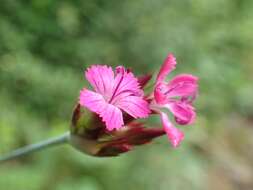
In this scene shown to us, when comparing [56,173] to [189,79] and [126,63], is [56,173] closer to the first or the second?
[126,63]

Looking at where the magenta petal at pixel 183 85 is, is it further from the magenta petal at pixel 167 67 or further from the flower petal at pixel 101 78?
the flower petal at pixel 101 78

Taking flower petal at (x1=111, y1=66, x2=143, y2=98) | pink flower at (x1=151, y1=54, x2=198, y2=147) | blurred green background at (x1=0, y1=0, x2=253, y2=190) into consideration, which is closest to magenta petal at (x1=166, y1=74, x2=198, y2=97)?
pink flower at (x1=151, y1=54, x2=198, y2=147)

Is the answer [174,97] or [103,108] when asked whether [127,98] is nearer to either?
[103,108]

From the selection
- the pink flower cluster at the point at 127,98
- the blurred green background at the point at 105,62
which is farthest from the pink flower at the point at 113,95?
the blurred green background at the point at 105,62

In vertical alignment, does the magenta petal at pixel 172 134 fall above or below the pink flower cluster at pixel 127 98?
below

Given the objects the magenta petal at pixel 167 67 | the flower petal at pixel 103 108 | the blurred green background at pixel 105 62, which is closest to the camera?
the flower petal at pixel 103 108

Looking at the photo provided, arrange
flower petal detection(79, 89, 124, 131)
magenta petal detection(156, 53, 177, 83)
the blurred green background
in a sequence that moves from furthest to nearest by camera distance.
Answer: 1. the blurred green background
2. magenta petal detection(156, 53, 177, 83)
3. flower petal detection(79, 89, 124, 131)

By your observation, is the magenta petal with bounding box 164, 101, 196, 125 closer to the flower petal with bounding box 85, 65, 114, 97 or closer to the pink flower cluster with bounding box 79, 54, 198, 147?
the pink flower cluster with bounding box 79, 54, 198, 147

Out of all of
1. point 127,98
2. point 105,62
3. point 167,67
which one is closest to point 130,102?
point 127,98
